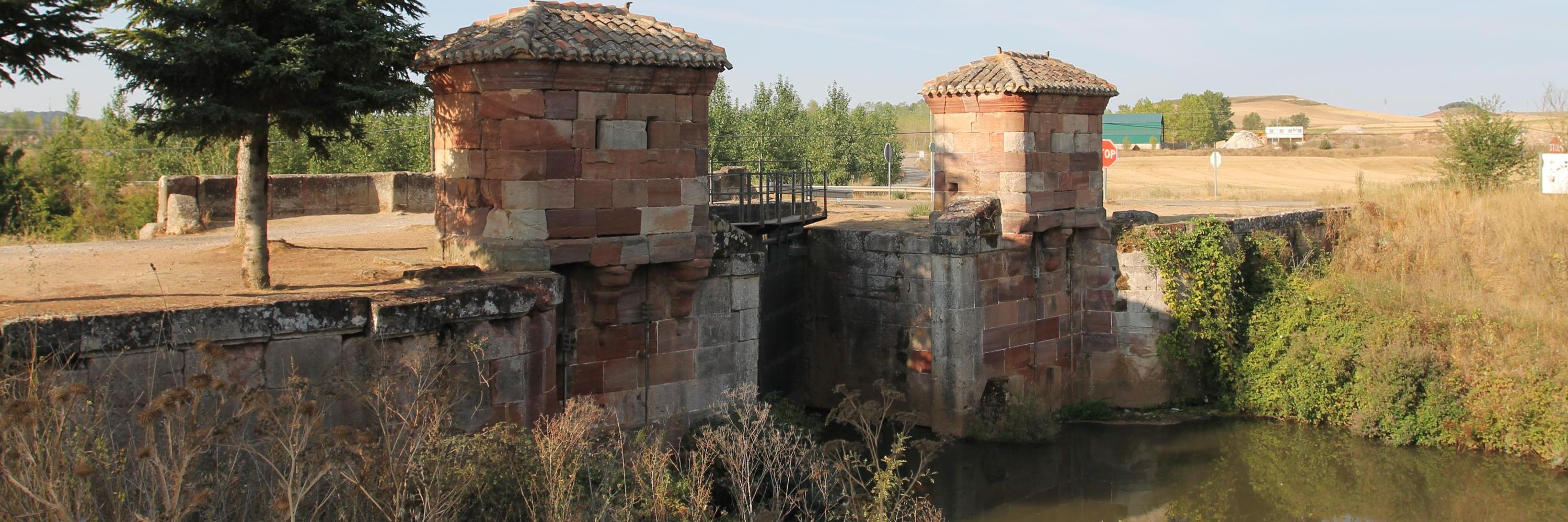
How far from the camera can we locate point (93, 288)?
10195 millimetres

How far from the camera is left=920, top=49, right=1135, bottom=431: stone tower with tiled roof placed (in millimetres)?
15195

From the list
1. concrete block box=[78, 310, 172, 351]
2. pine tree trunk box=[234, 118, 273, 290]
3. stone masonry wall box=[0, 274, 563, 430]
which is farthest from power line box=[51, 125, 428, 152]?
concrete block box=[78, 310, 172, 351]

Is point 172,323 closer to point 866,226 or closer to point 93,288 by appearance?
point 93,288

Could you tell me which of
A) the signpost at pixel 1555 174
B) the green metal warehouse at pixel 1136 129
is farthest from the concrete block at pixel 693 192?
the green metal warehouse at pixel 1136 129

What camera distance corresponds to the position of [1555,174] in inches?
890

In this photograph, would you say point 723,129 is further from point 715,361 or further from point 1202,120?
point 1202,120

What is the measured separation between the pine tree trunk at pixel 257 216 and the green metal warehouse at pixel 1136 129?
179 feet

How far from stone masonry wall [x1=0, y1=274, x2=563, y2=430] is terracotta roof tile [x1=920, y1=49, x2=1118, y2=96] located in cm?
689

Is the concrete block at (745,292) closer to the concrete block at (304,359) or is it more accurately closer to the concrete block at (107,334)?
the concrete block at (304,359)

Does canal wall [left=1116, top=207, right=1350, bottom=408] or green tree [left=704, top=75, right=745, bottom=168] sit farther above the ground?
green tree [left=704, top=75, right=745, bottom=168]

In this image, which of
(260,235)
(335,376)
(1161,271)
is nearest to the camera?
(335,376)

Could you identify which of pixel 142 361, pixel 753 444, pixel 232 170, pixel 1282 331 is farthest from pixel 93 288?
pixel 232 170

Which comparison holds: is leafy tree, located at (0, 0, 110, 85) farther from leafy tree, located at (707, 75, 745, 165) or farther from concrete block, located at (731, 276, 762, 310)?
leafy tree, located at (707, 75, 745, 165)

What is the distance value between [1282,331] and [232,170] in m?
21.3
